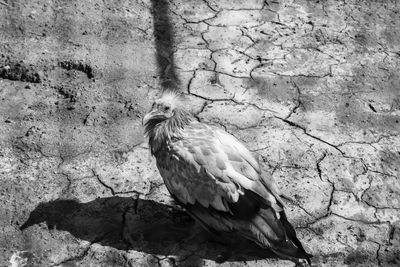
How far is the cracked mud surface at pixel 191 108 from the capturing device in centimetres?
430

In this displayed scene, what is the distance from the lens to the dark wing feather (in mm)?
3943

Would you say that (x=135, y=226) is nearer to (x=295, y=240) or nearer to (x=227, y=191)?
(x=227, y=191)

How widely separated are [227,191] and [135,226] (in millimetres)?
832

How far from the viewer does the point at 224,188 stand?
3.93 meters

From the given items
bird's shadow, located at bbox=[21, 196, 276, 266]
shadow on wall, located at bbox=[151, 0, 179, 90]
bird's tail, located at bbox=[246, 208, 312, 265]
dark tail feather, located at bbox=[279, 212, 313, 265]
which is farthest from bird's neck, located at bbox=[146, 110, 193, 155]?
shadow on wall, located at bbox=[151, 0, 179, 90]

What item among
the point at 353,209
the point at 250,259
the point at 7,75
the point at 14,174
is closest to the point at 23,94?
the point at 7,75

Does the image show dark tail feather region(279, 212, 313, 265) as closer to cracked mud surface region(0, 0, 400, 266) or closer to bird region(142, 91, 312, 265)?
bird region(142, 91, 312, 265)

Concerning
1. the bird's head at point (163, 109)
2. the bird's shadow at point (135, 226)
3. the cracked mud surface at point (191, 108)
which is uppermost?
the bird's head at point (163, 109)

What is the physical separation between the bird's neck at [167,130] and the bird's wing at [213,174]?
0.07 meters

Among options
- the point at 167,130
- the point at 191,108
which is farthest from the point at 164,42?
the point at 167,130

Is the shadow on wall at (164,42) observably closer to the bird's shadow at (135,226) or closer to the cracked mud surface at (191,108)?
the cracked mud surface at (191,108)

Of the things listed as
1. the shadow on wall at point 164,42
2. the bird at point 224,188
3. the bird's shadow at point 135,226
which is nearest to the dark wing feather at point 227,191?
the bird at point 224,188

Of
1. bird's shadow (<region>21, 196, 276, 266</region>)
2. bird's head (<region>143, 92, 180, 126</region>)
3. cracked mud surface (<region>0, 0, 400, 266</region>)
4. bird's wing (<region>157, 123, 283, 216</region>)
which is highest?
bird's head (<region>143, 92, 180, 126</region>)

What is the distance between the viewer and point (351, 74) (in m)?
5.89
